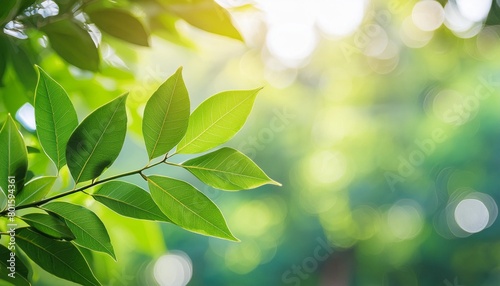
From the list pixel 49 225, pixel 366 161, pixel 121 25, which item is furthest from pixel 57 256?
pixel 366 161

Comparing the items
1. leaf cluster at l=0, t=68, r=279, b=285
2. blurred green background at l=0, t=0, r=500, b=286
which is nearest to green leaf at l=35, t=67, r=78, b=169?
leaf cluster at l=0, t=68, r=279, b=285

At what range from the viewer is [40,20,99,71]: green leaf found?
0.86ft

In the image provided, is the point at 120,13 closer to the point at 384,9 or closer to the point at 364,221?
the point at 364,221

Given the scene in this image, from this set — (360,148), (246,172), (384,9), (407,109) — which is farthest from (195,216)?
(384,9)

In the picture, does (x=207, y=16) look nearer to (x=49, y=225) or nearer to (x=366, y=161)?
(x=49, y=225)

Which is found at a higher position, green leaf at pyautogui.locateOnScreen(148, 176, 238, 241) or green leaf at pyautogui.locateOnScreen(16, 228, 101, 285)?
green leaf at pyautogui.locateOnScreen(148, 176, 238, 241)

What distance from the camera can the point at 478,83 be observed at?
321 cm

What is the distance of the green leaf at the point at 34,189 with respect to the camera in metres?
0.21

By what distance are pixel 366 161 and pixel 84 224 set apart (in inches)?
128

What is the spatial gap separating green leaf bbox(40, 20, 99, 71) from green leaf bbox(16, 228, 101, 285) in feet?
0.30

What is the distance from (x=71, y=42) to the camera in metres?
0.27

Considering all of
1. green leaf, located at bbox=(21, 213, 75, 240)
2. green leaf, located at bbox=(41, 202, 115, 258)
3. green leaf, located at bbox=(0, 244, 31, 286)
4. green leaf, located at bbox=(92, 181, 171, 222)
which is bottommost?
green leaf, located at bbox=(0, 244, 31, 286)

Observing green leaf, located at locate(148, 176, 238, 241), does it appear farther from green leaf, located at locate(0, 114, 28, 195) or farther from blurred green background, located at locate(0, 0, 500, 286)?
blurred green background, located at locate(0, 0, 500, 286)

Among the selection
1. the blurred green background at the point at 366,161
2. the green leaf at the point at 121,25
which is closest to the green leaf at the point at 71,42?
the green leaf at the point at 121,25
